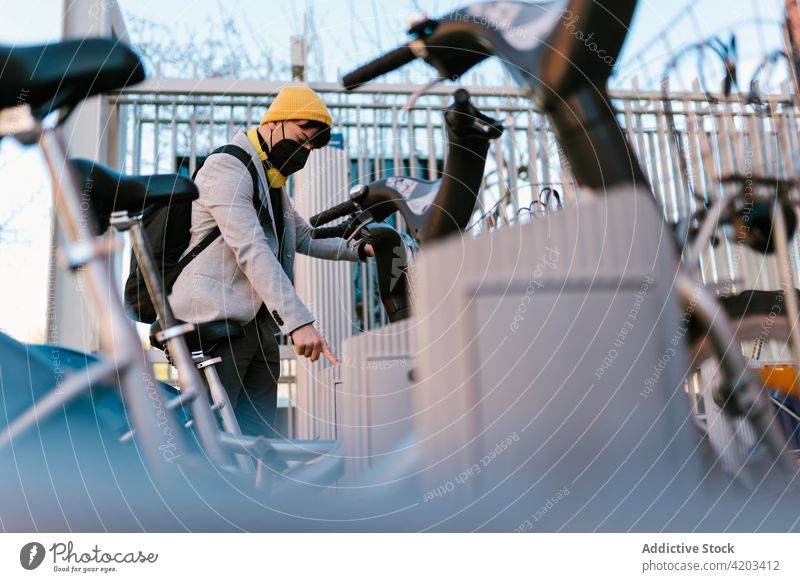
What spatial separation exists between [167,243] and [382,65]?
0.35 m

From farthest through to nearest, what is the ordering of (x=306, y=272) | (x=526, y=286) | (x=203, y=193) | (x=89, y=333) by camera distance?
(x=306, y=272)
(x=203, y=193)
(x=89, y=333)
(x=526, y=286)

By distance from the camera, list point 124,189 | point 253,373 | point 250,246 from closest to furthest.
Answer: point 124,189 → point 250,246 → point 253,373

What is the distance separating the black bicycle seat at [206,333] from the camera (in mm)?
898

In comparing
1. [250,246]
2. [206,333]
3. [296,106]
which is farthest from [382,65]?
[206,333]

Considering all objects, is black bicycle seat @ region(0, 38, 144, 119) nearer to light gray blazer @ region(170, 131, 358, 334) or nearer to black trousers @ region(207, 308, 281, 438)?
light gray blazer @ region(170, 131, 358, 334)

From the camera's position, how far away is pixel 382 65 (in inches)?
32.3

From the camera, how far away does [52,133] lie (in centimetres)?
71

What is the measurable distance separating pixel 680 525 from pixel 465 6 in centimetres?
54

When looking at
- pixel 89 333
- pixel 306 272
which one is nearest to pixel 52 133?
pixel 89 333

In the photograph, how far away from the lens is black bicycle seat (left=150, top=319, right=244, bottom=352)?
0.90 meters

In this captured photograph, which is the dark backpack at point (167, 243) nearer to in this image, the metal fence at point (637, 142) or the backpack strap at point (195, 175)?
the backpack strap at point (195, 175)

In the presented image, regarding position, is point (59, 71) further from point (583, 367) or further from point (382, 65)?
point (583, 367)

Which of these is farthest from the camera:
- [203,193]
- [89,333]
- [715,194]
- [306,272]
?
[306,272]
